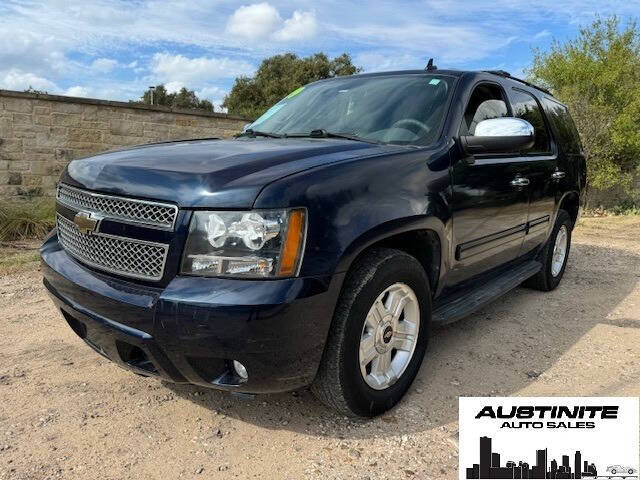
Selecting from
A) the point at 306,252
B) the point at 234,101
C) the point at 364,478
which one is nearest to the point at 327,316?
the point at 306,252

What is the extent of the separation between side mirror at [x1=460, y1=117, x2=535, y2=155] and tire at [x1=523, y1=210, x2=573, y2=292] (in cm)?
203

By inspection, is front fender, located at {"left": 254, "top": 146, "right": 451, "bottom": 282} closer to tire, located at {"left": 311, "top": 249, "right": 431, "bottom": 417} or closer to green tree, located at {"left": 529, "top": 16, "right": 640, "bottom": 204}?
tire, located at {"left": 311, "top": 249, "right": 431, "bottom": 417}

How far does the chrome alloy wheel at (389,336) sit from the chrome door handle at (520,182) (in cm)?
143

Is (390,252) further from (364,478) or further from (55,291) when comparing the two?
(55,291)

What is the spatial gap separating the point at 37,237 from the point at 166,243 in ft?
19.9

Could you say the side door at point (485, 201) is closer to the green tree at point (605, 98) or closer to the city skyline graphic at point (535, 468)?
the city skyline graphic at point (535, 468)

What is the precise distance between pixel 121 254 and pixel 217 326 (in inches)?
23.6

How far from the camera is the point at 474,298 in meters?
3.42

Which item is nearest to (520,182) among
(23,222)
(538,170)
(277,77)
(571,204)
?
(538,170)

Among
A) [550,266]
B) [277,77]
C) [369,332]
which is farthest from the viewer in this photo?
[277,77]

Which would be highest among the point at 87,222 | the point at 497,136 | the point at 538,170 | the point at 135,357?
the point at 497,136

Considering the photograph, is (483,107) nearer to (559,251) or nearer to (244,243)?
(244,243)

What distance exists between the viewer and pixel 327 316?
7.22ft

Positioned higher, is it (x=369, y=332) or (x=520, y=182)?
(x=520, y=182)
